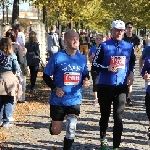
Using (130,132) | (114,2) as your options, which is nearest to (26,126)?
(130,132)

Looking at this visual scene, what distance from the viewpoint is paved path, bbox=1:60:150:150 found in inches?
294

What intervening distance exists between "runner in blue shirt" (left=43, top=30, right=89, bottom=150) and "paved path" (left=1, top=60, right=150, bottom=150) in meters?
1.16

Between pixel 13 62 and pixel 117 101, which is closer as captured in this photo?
pixel 117 101

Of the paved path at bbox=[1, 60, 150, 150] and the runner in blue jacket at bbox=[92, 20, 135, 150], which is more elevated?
the runner in blue jacket at bbox=[92, 20, 135, 150]

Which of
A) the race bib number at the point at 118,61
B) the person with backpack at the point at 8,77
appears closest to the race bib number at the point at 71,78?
the race bib number at the point at 118,61

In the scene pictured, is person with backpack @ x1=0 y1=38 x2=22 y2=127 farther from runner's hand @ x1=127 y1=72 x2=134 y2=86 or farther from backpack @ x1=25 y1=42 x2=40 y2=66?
backpack @ x1=25 y1=42 x2=40 y2=66

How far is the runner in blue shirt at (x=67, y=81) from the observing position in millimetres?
6105

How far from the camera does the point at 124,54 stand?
6750 mm

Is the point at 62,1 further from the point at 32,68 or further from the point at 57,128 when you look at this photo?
the point at 57,128

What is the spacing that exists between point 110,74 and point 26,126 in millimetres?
2982

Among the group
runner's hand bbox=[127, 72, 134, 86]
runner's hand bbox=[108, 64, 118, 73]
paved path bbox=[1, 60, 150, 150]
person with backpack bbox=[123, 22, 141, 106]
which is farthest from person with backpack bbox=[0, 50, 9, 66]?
person with backpack bbox=[123, 22, 141, 106]

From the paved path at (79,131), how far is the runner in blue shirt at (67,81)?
3.82 ft

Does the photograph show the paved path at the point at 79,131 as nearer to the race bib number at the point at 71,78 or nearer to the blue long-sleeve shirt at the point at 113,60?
the blue long-sleeve shirt at the point at 113,60

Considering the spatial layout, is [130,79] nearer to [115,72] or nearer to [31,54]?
[115,72]
